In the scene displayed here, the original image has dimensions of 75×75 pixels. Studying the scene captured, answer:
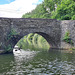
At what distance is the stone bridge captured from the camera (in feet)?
56.3

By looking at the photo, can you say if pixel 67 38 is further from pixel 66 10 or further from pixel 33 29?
pixel 66 10

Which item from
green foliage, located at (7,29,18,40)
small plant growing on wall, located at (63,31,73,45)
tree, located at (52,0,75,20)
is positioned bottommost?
small plant growing on wall, located at (63,31,73,45)

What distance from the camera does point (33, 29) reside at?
1964 cm

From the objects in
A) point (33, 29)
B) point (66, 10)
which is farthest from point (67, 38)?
point (66, 10)

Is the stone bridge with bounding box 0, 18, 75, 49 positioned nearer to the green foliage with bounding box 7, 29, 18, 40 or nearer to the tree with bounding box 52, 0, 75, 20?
the green foliage with bounding box 7, 29, 18, 40

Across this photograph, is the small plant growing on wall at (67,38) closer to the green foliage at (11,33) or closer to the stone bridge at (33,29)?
the stone bridge at (33,29)

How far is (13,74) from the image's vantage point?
27.0 ft

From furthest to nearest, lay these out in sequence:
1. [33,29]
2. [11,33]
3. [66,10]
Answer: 1. [66,10]
2. [33,29]
3. [11,33]

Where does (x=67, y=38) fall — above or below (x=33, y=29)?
below

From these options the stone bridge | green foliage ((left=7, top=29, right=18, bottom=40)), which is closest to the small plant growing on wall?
the stone bridge

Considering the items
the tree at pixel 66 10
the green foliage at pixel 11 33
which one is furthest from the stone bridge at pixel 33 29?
the tree at pixel 66 10

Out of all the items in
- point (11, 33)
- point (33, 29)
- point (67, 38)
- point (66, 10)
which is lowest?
point (67, 38)

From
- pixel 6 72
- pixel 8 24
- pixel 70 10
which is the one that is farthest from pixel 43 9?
pixel 6 72

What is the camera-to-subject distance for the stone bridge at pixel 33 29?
675 inches
